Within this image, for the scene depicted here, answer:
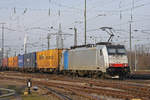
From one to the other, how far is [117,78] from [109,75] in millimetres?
1977

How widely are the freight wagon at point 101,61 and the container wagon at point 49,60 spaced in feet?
19.3

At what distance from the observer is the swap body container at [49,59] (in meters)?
36.2

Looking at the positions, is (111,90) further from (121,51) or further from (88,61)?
(88,61)

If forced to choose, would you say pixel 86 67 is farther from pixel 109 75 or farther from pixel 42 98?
pixel 42 98

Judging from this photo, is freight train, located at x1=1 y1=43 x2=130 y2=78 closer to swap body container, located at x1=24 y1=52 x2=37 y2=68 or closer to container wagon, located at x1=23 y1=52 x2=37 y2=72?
container wagon, located at x1=23 y1=52 x2=37 y2=72

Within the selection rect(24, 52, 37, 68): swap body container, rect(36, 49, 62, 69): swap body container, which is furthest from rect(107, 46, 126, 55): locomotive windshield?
rect(24, 52, 37, 68): swap body container

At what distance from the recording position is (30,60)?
154 ft

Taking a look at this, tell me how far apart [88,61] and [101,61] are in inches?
109

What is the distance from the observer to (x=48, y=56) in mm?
39188

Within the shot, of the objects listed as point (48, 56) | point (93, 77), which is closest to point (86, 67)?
point (93, 77)

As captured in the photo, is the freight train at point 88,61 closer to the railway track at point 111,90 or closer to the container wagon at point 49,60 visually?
the container wagon at point 49,60

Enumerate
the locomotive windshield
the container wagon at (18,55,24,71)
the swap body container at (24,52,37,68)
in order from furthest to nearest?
the container wagon at (18,55,24,71) < the swap body container at (24,52,37,68) < the locomotive windshield

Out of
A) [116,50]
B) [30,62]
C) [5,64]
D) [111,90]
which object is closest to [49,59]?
[30,62]

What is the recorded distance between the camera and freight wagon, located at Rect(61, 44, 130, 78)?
81.4 feet
